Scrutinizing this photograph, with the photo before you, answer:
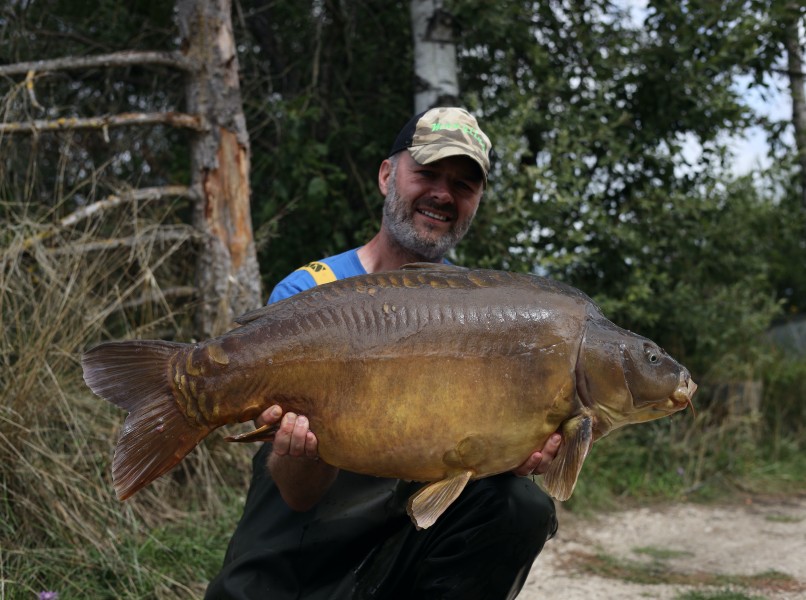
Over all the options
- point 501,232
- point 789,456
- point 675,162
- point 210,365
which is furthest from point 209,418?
point 789,456

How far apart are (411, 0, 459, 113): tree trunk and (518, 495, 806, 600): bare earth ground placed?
90.2 inches

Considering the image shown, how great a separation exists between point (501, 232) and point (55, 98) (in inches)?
100

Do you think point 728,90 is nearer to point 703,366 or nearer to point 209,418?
point 703,366

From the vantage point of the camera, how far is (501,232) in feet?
16.0

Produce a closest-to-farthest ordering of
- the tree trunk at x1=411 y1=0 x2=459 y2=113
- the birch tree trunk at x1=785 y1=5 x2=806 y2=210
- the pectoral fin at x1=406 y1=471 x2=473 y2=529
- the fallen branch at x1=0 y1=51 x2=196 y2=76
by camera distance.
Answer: the pectoral fin at x1=406 y1=471 x2=473 y2=529, the fallen branch at x1=0 y1=51 x2=196 y2=76, the tree trunk at x1=411 y1=0 x2=459 y2=113, the birch tree trunk at x1=785 y1=5 x2=806 y2=210

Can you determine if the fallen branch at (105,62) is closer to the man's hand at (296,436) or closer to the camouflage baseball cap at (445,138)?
the camouflage baseball cap at (445,138)

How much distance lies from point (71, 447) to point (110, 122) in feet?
4.95

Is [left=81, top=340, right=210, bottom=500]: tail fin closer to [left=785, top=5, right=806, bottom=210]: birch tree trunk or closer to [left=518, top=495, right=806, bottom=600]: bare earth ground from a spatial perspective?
[left=518, top=495, right=806, bottom=600]: bare earth ground

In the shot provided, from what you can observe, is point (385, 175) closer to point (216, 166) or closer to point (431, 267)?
point (431, 267)

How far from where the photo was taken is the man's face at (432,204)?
8.39 ft

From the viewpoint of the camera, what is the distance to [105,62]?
3977 millimetres

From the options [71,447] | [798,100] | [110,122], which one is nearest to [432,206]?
[71,447]

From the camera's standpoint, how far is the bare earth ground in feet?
11.4

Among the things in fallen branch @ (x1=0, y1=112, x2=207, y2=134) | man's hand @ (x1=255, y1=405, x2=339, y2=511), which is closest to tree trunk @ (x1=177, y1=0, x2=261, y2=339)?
→ fallen branch @ (x1=0, y1=112, x2=207, y2=134)
